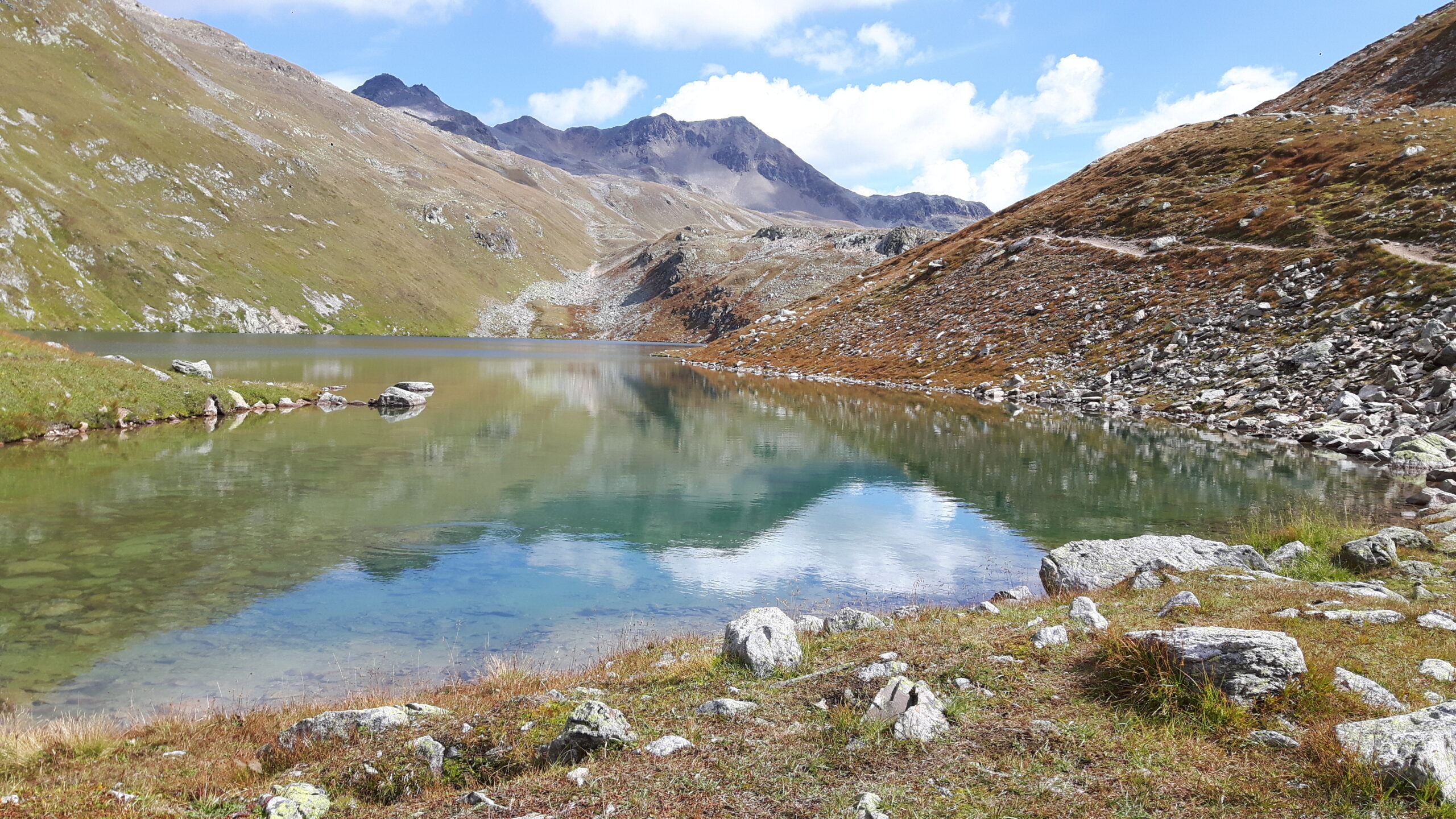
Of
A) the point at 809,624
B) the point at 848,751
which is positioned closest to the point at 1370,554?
the point at 809,624

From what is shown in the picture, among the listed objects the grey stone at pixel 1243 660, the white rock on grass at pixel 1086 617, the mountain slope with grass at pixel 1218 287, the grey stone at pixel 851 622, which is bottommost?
the grey stone at pixel 851 622

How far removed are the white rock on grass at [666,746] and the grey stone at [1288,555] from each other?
17.5m

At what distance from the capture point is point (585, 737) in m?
9.19

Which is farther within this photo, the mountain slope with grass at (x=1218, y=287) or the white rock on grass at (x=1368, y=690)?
the mountain slope with grass at (x=1218, y=287)

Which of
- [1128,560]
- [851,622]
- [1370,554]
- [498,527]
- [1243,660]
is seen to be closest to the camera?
[1243,660]

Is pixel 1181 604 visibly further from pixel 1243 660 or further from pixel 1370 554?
pixel 1370 554

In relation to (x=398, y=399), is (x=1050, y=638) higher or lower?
higher

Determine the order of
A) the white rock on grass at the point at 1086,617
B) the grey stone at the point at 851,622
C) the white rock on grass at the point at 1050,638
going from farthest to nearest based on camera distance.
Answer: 1. the grey stone at the point at 851,622
2. the white rock on grass at the point at 1086,617
3. the white rock on grass at the point at 1050,638

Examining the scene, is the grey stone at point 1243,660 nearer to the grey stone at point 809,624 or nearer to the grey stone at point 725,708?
the grey stone at point 725,708

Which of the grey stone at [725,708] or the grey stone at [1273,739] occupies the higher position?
the grey stone at [1273,739]

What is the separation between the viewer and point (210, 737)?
11.0 meters

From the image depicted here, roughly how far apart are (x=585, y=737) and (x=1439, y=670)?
1140 centimetres

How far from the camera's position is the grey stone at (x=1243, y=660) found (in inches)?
355

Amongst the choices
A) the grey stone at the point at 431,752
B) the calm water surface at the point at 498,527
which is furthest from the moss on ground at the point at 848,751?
the calm water surface at the point at 498,527
